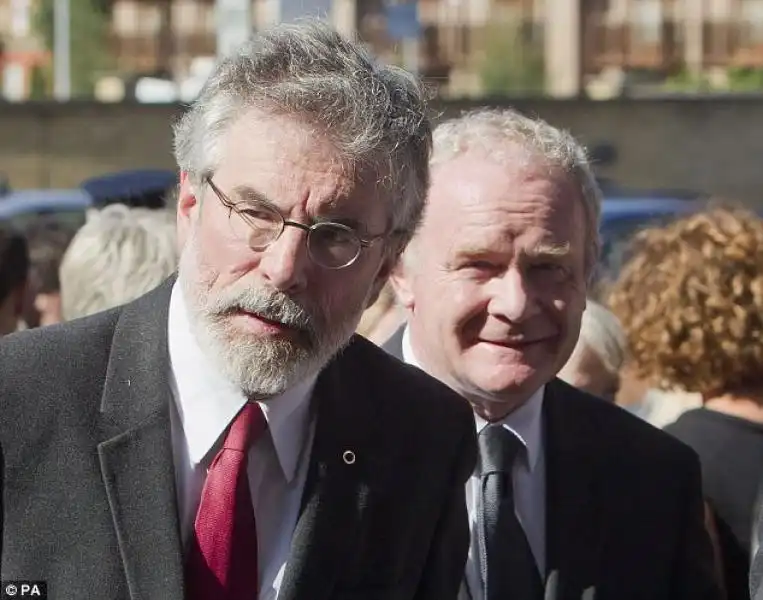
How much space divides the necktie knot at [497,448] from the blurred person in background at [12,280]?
224cm

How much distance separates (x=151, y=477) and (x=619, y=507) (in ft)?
4.34

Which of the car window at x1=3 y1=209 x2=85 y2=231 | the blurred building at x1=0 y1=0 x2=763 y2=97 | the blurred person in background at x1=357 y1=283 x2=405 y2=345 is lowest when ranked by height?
the car window at x1=3 y1=209 x2=85 y2=231

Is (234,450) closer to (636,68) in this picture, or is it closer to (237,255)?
(237,255)

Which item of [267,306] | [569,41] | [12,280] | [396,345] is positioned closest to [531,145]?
[396,345]

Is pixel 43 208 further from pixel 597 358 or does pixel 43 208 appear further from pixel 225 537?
pixel 225 537

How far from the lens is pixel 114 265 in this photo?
4527 mm

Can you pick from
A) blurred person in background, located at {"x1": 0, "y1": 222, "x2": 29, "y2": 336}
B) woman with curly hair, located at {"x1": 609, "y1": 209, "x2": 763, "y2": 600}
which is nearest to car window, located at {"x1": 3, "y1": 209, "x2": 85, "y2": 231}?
blurred person in background, located at {"x1": 0, "y1": 222, "x2": 29, "y2": 336}

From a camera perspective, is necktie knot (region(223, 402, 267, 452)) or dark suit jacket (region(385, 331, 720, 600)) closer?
necktie knot (region(223, 402, 267, 452))

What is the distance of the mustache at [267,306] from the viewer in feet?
7.77

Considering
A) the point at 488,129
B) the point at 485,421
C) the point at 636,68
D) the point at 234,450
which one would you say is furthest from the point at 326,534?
the point at 636,68

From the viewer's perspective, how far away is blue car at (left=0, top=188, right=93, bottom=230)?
12227 millimetres

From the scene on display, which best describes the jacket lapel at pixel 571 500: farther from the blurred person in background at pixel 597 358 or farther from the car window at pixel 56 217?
the car window at pixel 56 217

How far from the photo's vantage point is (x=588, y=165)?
137 inches

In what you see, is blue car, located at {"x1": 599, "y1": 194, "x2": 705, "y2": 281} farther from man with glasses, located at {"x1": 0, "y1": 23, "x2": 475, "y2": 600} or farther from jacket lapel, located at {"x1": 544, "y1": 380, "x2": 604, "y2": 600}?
man with glasses, located at {"x1": 0, "y1": 23, "x2": 475, "y2": 600}
